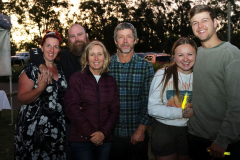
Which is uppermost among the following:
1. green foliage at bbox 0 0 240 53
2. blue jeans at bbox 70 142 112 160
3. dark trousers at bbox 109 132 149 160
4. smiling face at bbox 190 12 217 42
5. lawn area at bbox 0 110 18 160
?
green foliage at bbox 0 0 240 53

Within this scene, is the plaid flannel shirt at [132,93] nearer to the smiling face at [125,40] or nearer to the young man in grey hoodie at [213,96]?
the smiling face at [125,40]

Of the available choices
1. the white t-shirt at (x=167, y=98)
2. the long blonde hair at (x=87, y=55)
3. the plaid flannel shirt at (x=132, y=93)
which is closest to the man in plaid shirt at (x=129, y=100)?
the plaid flannel shirt at (x=132, y=93)

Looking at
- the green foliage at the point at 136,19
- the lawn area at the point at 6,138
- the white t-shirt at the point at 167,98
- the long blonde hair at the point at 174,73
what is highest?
the green foliage at the point at 136,19

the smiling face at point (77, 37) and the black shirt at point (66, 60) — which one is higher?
the smiling face at point (77, 37)

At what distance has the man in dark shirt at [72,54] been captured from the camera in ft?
10.0

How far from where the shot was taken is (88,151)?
103 inches

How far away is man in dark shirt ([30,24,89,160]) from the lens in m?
3.06

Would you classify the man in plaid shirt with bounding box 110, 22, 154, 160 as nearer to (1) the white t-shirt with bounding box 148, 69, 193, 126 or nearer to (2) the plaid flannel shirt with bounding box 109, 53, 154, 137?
(2) the plaid flannel shirt with bounding box 109, 53, 154, 137

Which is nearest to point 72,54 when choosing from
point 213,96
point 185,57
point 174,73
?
point 174,73

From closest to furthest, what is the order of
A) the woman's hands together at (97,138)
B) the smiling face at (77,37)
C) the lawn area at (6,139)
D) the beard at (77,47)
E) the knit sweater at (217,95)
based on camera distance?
1. the knit sweater at (217,95)
2. the woman's hands together at (97,138)
3. the beard at (77,47)
4. the smiling face at (77,37)
5. the lawn area at (6,139)

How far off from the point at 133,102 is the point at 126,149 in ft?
2.00

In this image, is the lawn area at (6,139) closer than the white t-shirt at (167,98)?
No

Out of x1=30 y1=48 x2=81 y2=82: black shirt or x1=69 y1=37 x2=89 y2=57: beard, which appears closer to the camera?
x1=30 y1=48 x2=81 y2=82: black shirt

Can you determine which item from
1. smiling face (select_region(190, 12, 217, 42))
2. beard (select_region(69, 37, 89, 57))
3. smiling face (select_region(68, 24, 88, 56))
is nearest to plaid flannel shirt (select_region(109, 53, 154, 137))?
beard (select_region(69, 37, 89, 57))
